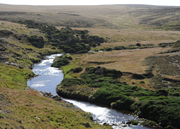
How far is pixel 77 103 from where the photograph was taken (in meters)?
56.1

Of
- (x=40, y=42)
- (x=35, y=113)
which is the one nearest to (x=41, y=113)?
(x=35, y=113)

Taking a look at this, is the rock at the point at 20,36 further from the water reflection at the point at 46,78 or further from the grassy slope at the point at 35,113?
the grassy slope at the point at 35,113

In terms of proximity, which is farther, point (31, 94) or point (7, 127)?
point (31, 94)

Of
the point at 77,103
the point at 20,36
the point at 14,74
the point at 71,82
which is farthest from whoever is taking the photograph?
the point at 20,36

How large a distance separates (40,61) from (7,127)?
282 ft

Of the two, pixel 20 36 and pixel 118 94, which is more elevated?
pixel 20 36

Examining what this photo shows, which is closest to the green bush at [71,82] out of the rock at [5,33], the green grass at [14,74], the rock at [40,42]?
the green grass at [14,74]

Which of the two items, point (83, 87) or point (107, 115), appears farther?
point (83, 87)

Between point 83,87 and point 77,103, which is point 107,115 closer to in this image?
point 77,103

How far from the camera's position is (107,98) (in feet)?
181

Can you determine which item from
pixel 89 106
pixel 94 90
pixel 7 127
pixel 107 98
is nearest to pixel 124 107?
pixel 107 98

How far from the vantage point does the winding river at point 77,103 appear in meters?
45.2

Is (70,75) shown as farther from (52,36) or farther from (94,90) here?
(52,36)

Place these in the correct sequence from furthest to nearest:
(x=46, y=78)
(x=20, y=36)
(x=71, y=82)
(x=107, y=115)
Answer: (x=20, y=36), (x=46, y=78), (x=71, y=82), (x=107, y=115)
